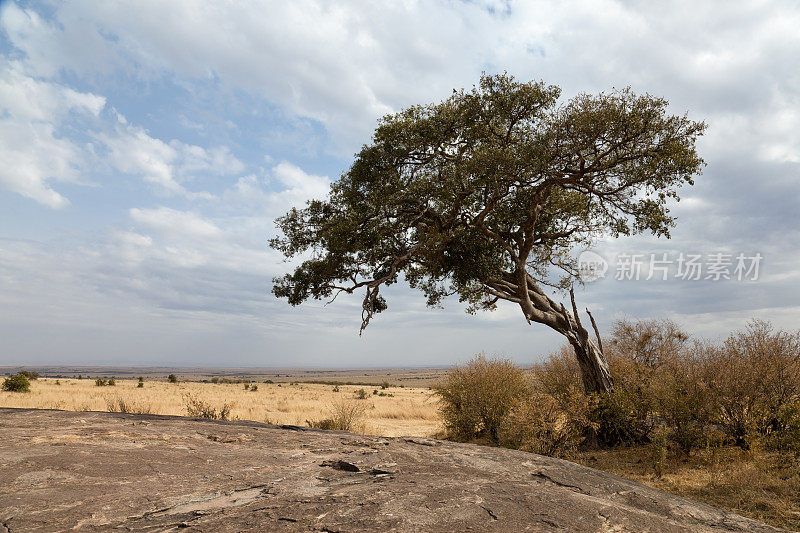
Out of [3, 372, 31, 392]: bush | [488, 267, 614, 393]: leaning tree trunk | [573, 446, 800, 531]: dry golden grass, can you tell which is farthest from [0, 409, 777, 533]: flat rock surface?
[3, 372, 31, 392]: bush

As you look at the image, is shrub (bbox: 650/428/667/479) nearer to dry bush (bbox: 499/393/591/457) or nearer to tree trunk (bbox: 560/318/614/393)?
dry bush (bbox: 499/393/591/457)

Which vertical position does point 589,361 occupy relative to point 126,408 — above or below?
above

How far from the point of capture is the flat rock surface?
13.0 ft

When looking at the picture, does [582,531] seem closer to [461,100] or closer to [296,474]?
[296,474]

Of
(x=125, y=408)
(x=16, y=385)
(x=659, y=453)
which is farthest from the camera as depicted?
(x=16, y=385)

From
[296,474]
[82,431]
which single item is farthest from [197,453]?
[82,431]

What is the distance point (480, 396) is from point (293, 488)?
11.4 meters

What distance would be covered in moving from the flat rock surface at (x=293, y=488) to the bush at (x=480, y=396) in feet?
25.7

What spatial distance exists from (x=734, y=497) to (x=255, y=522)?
958 cm

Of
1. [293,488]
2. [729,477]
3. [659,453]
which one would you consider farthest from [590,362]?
[293,488]

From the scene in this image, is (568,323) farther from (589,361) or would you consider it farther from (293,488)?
(293,488)

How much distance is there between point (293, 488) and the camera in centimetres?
482

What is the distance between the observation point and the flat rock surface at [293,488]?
397 cm

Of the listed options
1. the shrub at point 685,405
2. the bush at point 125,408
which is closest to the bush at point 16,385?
the bush at point 125,408
